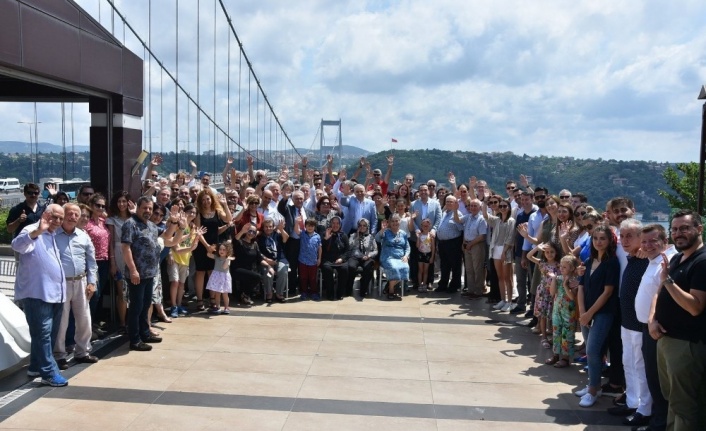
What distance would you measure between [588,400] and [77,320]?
4.72 m

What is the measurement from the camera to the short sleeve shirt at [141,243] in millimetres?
7156

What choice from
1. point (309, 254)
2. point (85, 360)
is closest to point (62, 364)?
point (85, 360)

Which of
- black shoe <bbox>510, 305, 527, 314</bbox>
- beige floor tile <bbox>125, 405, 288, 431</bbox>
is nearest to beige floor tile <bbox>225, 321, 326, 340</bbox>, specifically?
beige floor tile <bbox>125, 405, 288, 431</bbox>

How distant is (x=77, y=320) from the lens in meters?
6.70

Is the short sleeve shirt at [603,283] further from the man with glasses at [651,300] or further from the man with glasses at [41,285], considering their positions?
the man with glasses at [41,285]

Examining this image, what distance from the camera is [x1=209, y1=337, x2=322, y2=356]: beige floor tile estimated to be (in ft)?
24.5

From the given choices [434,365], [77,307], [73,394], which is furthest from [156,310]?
[434,365]

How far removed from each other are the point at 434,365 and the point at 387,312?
2669mm

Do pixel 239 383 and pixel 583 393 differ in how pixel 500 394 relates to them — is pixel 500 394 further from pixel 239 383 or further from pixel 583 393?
pixel 239 383

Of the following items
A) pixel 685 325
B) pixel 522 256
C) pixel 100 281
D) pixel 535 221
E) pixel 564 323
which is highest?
pixel 535 221

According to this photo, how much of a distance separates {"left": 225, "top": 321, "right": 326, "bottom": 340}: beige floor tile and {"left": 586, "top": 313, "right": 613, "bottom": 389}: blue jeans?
3.21 m

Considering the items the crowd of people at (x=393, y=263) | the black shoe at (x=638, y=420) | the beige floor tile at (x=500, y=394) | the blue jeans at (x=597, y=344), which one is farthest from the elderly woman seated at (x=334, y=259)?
the black shoe at (x=638, y=420)

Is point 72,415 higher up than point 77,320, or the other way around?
point 77,320

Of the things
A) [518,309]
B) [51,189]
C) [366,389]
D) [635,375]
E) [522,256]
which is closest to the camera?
[635,375]
